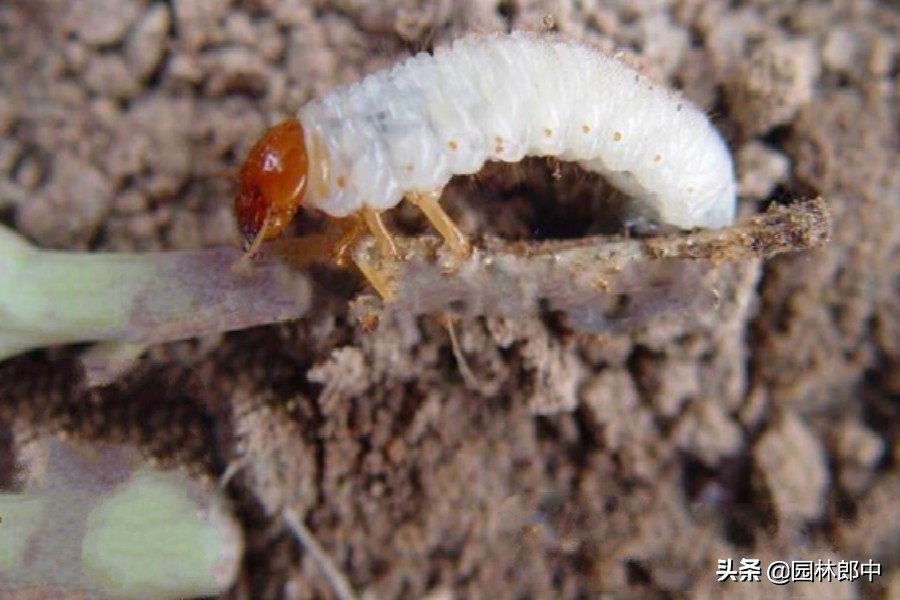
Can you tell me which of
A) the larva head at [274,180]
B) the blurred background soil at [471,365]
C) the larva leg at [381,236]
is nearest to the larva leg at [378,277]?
the larva leg at [381,236]

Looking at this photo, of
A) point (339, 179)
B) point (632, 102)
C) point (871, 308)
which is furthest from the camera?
point (871, 308)

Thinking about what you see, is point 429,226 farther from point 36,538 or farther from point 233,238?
point 36,538

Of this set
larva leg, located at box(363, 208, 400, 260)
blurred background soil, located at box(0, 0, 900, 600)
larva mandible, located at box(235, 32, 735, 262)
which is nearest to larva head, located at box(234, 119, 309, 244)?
larva mandible, located at box(235, 32, 735, 262)

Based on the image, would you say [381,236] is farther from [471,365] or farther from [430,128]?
[471,365]

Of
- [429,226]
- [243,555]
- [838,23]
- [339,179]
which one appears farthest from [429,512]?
[838,23]

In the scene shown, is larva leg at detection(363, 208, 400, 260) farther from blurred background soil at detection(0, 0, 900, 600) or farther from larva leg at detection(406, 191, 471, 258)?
blurred background soil at detection(0, 0, 900, 600)

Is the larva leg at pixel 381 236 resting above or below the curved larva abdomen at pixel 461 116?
below

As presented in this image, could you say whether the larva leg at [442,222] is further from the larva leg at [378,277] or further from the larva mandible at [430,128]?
the larva leg at [378,277]
